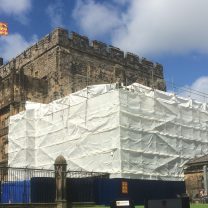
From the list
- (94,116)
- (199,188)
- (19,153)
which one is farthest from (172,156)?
(19,153)

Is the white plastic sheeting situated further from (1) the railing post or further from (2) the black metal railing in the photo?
(1) the railing post

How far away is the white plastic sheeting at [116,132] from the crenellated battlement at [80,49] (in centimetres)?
656

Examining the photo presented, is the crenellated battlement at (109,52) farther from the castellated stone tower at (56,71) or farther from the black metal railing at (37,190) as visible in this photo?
the black metal railing at (37,190)

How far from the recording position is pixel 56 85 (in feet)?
125

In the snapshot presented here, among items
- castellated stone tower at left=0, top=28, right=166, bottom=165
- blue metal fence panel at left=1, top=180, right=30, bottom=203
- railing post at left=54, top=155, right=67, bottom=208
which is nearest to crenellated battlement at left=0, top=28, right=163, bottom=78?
castellated stone tower at left=0, top=28, right=166, bottom=165

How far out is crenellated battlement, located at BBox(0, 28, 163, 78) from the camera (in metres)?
39.5

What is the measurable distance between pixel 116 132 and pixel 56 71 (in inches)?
458

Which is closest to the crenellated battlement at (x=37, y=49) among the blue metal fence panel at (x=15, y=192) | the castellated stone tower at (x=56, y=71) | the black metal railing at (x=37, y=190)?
the castellated stone tower at (x=56, y=71)

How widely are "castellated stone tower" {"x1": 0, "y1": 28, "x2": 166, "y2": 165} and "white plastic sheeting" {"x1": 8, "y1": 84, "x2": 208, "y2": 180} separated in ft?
7.42

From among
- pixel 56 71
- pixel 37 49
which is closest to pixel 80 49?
pixel 56 71

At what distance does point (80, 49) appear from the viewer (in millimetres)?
40344

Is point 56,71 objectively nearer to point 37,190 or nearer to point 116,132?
point 116,132

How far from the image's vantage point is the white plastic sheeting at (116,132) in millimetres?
29109

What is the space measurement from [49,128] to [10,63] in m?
13.3
